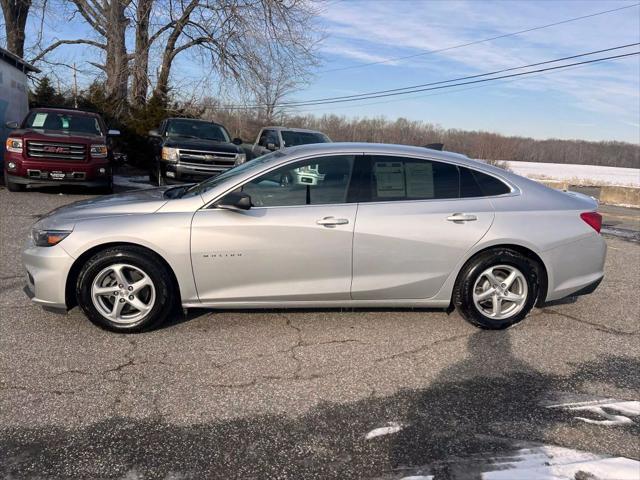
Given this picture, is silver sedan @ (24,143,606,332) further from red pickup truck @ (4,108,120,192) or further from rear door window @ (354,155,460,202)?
red pickup truck @ (4,108,120,192)

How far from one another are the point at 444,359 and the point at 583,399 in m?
0.98

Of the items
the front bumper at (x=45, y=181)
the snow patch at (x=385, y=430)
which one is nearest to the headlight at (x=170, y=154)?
the front bumper at (x=45, y=181)

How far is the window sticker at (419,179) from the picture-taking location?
4.35m

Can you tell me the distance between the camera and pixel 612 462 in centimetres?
264

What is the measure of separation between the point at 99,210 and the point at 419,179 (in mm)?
2731

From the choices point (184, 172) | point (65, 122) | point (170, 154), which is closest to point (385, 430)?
point (184, 172)

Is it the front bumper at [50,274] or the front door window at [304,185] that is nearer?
the front bumper at [50,274]

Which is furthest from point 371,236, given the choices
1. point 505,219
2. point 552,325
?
point 552,325

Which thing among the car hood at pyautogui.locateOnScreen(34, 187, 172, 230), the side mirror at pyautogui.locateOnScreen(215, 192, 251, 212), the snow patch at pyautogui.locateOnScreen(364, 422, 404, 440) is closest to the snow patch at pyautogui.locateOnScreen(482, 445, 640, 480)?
the snow patch at pyautogui.locateOnScreen(364, 422, 404, 440)

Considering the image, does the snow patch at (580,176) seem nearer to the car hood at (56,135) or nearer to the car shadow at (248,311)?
the car hood at (56,135)

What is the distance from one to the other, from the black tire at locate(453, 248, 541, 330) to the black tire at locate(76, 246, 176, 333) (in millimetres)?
2478

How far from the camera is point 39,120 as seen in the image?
11.7 m

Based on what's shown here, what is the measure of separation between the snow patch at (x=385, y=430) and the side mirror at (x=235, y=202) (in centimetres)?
197

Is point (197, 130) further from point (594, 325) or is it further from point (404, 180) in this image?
point (594, 325)
